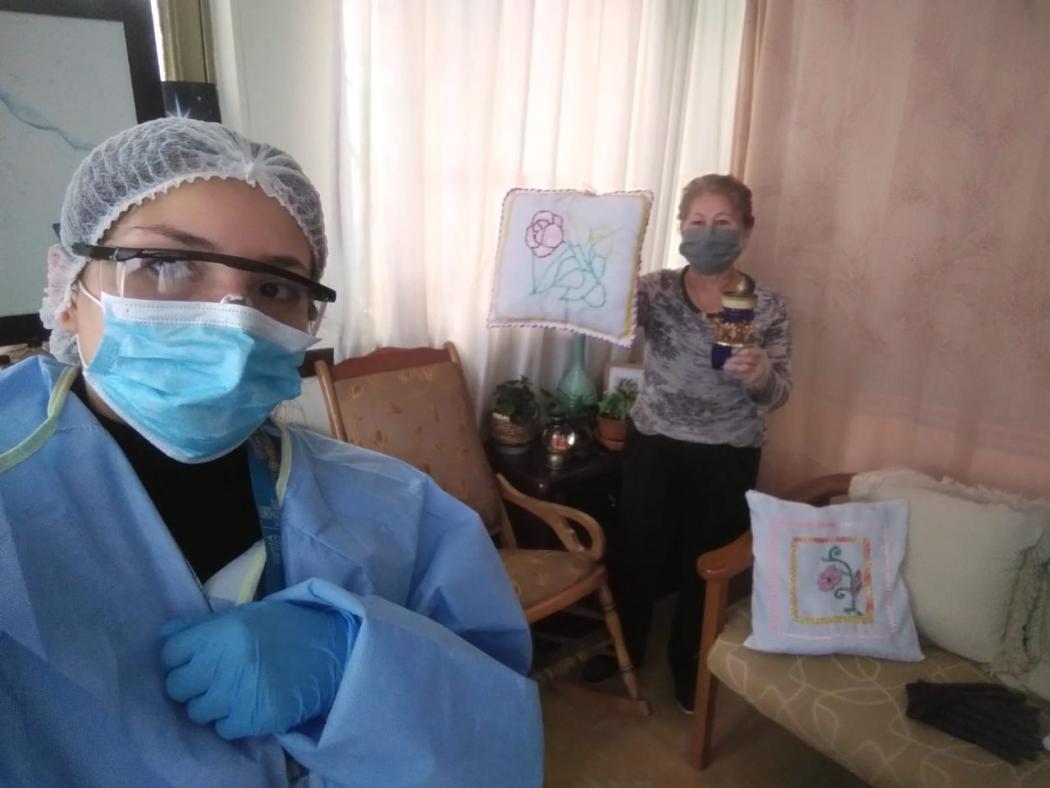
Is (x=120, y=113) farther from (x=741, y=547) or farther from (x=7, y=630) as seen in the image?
(x=741, y=547)

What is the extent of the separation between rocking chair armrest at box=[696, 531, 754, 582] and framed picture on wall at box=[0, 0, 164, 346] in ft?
5.48

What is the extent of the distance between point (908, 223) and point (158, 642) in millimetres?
2148

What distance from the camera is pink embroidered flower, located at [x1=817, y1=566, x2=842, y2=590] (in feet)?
5.56

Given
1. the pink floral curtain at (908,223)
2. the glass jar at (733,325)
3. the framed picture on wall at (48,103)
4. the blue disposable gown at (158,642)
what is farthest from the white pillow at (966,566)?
the framed picture on wall at (48,103)

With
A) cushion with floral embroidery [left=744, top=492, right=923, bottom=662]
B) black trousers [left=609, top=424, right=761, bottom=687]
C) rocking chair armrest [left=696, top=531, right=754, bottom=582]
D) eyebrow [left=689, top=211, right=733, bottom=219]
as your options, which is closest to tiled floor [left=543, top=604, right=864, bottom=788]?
black trousers [left=609, top=424, right=761, bottom=687]

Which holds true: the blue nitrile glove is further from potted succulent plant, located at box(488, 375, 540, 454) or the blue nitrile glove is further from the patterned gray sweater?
potted succulent plant, located at box(488, 375, 540, 454)

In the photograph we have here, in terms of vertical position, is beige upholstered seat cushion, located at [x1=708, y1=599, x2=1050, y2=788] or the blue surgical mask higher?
the blue surgical mask

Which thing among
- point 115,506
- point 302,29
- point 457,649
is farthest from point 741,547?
point 302,29

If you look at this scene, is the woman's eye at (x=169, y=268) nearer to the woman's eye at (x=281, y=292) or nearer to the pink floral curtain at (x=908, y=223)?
the woman's eye at (x=281, y=292)

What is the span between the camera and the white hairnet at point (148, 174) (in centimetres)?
71

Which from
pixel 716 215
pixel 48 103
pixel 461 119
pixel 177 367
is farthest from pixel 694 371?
pixel 48 103

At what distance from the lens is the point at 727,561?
1.70 meters

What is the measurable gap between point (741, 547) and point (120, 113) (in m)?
1.82

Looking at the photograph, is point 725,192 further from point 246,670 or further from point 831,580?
point 246,670
